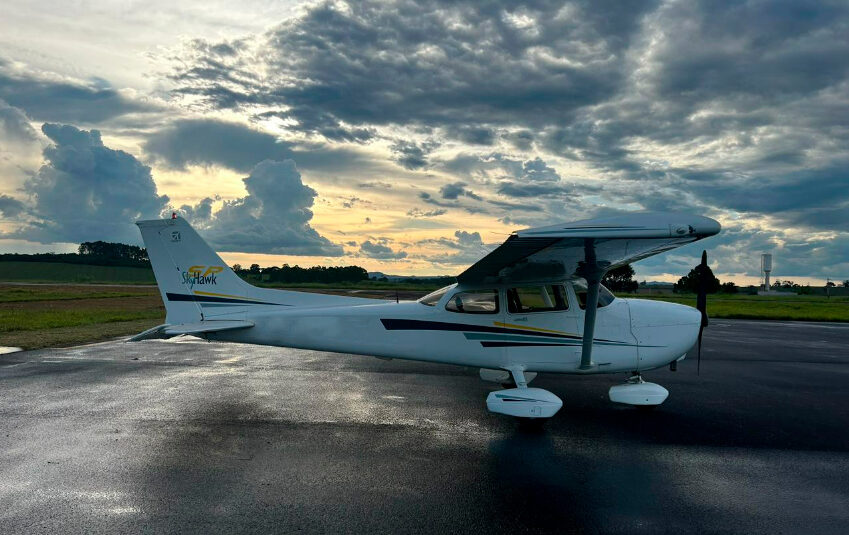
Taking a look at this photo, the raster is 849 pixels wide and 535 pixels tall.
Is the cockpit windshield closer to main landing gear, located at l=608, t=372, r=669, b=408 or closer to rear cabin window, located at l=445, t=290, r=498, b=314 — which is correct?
rear cabin window, located at l=445, t=290, r=498, b=314

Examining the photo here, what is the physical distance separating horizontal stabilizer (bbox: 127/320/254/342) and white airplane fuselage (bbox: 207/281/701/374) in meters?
0.22

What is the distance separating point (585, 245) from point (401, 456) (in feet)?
10.7

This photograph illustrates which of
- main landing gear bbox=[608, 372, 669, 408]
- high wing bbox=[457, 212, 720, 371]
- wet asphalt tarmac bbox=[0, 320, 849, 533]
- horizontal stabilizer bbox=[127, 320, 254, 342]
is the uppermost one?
high wing bbox=[457, 212, 720, 371]

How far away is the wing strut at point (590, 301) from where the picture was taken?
267 inches

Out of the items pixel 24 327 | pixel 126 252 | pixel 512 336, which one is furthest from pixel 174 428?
pixel 126 252

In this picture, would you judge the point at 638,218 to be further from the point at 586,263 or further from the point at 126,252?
the point at 126,252

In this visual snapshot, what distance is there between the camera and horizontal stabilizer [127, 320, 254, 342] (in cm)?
681

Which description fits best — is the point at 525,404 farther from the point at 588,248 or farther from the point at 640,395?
the point at 588,248

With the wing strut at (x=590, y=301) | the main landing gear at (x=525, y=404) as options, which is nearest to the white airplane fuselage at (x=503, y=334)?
the wing strut at (x=590, y=301)

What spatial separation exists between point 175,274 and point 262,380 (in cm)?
279

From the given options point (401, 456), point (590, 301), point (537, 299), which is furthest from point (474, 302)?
point (401, 456)

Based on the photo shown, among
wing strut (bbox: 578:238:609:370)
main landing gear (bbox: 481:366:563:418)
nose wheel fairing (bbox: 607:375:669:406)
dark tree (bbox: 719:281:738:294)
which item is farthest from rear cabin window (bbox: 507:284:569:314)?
dark tree (bbox: 719:281:738:294)

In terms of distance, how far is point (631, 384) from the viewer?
7.84 metres

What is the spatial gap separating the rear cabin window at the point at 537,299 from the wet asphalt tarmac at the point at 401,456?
64.3 inches
